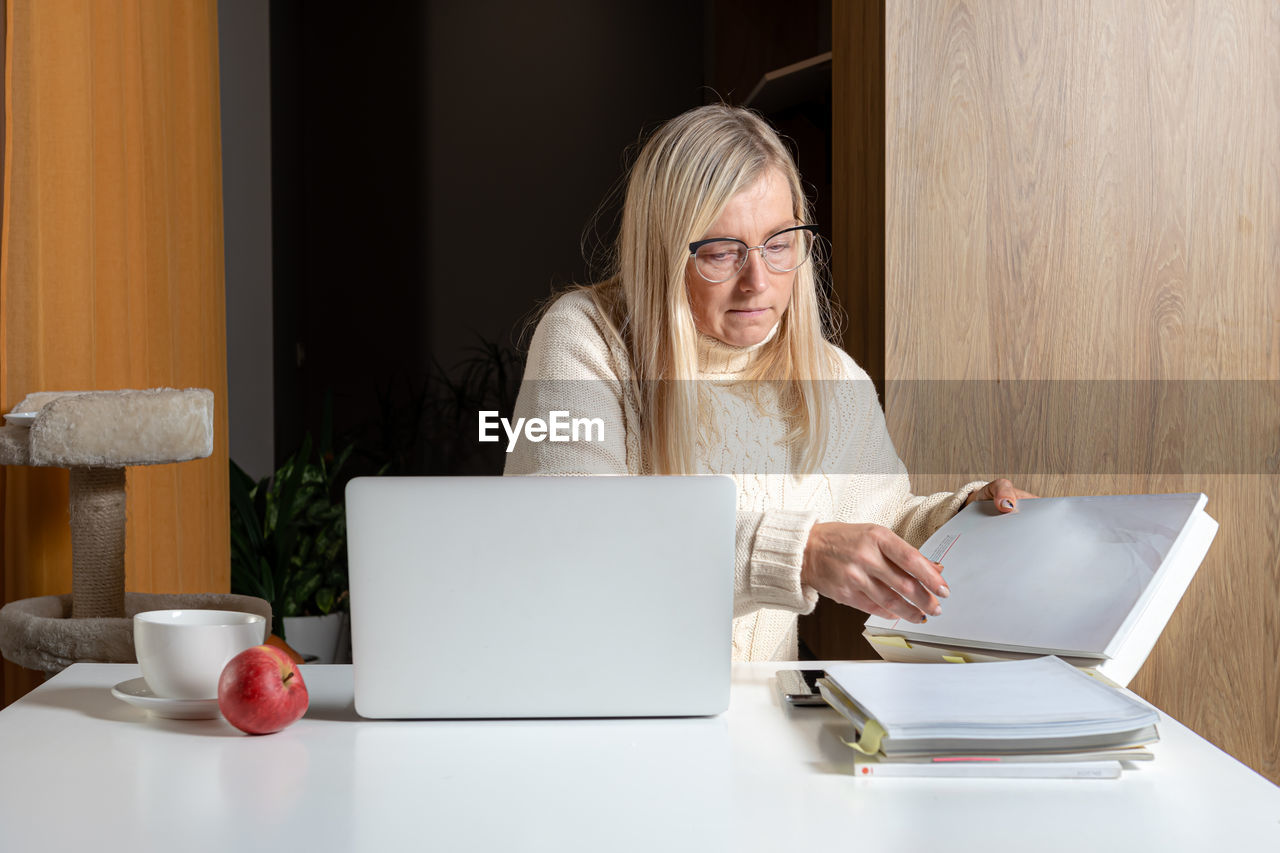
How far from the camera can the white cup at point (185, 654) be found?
36.1 inches

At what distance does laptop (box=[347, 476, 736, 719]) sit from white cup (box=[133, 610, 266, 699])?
0.14 metres

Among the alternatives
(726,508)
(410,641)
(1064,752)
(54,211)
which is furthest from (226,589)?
(1064,752)

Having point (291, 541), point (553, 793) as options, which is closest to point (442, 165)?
point (291, 541)

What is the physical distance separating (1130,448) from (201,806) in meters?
1.60

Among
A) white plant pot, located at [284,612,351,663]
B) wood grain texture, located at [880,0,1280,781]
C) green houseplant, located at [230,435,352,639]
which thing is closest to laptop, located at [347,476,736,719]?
wood grain texture, located at [880,0,1280,781]

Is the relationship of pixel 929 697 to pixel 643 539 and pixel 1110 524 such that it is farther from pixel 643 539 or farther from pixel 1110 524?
pixel 1110 524

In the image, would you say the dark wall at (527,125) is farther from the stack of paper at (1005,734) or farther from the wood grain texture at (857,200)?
the stack of paper at (1005,734)

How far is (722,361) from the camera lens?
1.63 meters

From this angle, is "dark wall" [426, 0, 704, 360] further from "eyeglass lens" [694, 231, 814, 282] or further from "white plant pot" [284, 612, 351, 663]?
"eyeglass lens" [694, 231, 814, 282]

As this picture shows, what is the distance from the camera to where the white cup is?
918 mm

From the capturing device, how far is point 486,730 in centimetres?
89

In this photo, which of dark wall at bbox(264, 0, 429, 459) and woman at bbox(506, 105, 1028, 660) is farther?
dark wall at bbox(264, 0, 429, 459)

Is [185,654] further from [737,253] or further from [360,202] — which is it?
[360,202]

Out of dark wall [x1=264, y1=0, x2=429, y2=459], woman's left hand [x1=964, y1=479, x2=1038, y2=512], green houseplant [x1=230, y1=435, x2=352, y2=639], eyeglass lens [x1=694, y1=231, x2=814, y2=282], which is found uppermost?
dark wall [x1=264, y1=0, x2=429, y2=459]
